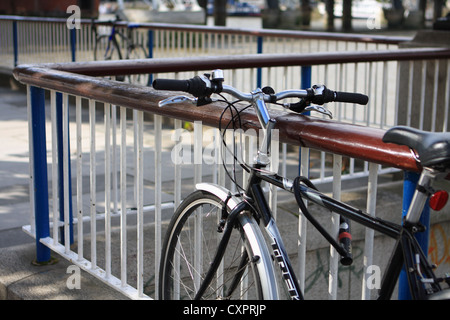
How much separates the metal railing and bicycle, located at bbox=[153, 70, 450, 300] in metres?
0.16

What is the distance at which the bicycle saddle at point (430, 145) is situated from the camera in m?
1.95

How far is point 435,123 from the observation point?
6840 mm

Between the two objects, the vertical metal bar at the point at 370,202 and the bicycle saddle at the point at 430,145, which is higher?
the bicycle saddle at the point at 430,145

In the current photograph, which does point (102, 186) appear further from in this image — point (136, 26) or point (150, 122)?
point (136, 26)

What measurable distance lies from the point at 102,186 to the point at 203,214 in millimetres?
3468

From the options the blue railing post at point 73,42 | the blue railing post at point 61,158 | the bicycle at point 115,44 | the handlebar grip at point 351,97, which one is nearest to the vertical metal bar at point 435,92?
the blue railing post at point 61,158

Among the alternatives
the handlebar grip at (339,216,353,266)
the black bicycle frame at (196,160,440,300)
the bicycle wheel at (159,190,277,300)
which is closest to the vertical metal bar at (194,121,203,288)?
the bicycle wheel at (159,190,277,300)

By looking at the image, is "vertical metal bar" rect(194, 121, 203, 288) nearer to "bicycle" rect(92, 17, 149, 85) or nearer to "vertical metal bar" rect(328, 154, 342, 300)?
"vertical metal bar" rect(328, 154, 342, 300)

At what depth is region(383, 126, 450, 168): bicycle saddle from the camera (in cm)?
195

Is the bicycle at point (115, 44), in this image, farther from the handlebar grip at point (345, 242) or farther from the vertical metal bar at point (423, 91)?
the handlebar grip at point (345, 242)

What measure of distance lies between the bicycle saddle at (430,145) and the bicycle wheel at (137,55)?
29.4ft

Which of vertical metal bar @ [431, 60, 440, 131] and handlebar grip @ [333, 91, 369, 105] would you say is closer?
handlebar grip @ [333, 91, 369, 105]
